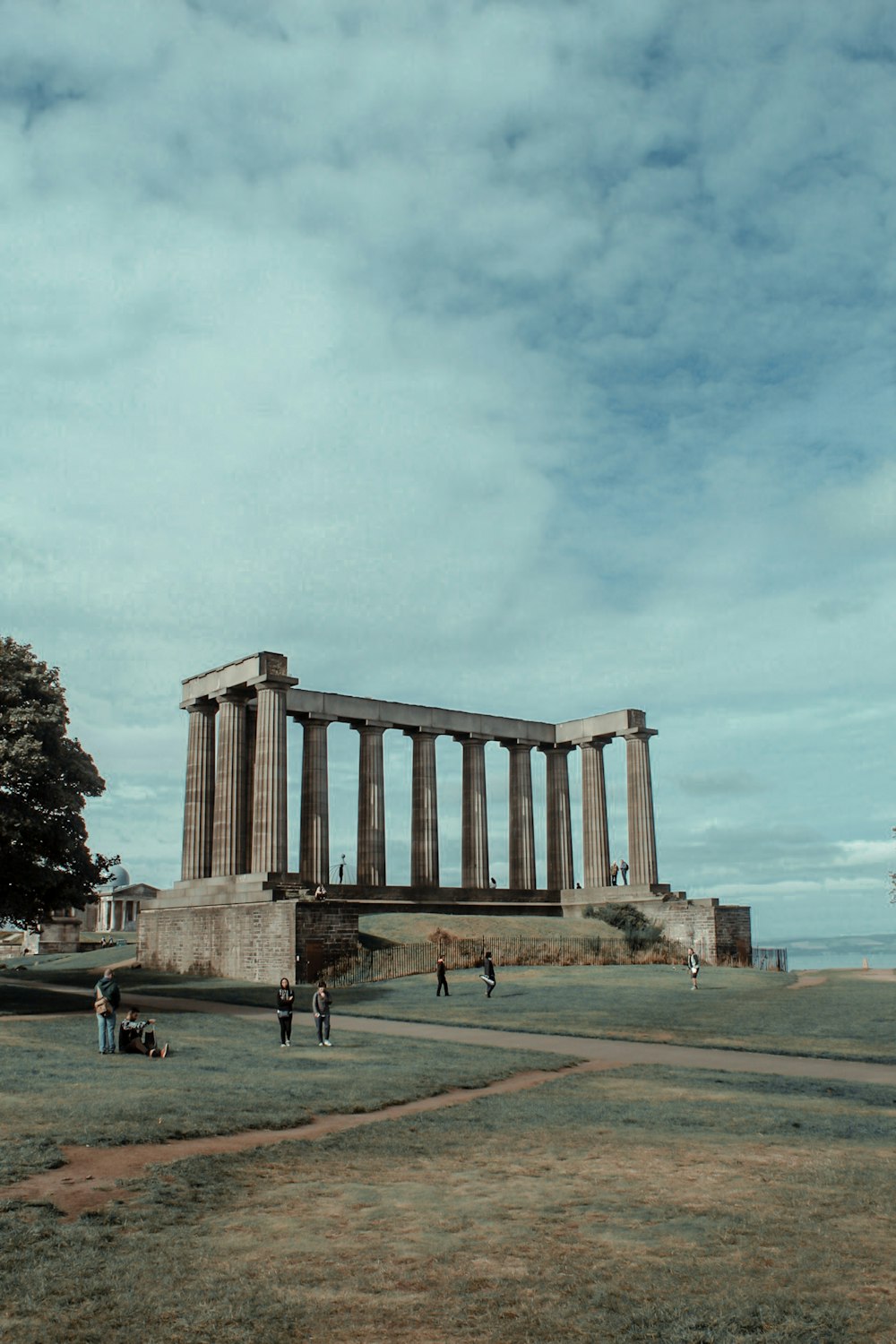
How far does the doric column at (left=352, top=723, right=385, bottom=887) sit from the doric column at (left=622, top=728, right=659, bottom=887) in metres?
14.5

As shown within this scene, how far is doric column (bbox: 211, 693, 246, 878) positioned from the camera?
56.1m

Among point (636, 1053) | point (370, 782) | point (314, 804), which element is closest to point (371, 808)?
point (370, 782)

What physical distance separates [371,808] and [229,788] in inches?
311

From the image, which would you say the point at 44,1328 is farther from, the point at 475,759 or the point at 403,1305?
the point at 475,759

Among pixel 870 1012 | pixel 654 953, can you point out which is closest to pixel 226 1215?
pixel 870 1012

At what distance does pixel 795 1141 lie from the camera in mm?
15086

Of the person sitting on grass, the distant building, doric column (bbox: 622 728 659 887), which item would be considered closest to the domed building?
the distant building

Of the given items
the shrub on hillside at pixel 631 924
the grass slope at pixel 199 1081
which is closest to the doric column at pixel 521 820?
the shrub on hillside at pixel 631 924

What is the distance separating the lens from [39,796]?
1428 inches

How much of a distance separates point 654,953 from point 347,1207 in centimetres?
4615

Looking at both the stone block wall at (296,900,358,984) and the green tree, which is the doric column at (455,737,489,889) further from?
the green tree

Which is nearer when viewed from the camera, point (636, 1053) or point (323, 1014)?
point (636, 1053)

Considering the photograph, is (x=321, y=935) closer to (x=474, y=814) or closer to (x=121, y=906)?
(x=474, y=814)

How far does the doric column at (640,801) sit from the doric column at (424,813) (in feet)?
36.9
